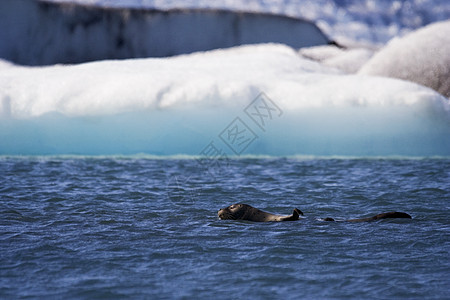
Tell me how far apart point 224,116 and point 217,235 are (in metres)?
5.47

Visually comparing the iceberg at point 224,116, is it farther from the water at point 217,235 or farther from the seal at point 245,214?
the seal at point 245,214

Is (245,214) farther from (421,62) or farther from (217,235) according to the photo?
(421,62)

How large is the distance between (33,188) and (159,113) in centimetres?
331

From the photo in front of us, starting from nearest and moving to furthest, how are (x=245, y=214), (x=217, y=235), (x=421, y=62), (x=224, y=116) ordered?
(x=217, y=235), (x=245, y=214), (x=224, y=116), (x=421, y=62)

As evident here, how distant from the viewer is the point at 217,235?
6.13 metres

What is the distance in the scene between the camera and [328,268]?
201 inches

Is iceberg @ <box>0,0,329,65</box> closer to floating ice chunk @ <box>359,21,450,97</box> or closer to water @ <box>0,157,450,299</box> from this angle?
floating ice chunk @ <box>359,21,450,97</box>

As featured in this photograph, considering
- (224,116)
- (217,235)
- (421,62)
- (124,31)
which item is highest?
(124,31)

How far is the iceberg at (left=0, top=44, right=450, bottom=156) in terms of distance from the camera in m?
11.4

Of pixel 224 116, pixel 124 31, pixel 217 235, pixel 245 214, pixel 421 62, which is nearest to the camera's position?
pixel 217 235

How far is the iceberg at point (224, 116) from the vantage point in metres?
11.4

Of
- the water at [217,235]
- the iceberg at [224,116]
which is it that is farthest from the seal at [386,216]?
the iceberg at [224,116]

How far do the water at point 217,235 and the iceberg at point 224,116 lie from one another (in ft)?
4.17

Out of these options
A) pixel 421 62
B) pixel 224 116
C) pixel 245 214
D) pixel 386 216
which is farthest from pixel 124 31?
pixel 386 216
